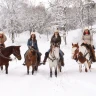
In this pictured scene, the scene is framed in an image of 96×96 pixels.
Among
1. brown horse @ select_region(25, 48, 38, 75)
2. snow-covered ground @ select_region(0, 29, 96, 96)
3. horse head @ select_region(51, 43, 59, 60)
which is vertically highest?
horse head @ select_region(51, 43, 59, 60)

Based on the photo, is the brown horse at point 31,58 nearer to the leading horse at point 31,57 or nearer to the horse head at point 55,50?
the leading horse at point 31,57

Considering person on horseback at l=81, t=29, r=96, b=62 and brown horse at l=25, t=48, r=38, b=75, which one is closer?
brown horse at l=25, t=48, r=38, b=75

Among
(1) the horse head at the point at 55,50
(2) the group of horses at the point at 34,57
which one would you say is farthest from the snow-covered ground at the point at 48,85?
(1) the horse head at the point at 55,50

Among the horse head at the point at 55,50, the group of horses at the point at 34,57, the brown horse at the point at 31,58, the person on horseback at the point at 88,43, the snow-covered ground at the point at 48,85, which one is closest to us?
the snow-covered ground at the point at 48,85

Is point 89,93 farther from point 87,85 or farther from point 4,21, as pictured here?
point 4,21

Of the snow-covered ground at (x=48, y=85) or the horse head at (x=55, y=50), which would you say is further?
the horse head at (x=55, y=50)

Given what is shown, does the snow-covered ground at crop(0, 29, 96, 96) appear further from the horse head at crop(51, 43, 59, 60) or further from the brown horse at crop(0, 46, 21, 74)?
the horse head at crop(51, 43, 59, 60)

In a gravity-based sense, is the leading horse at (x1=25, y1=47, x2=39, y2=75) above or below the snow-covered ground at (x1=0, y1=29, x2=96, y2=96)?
above

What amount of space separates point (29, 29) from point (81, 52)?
5112cm

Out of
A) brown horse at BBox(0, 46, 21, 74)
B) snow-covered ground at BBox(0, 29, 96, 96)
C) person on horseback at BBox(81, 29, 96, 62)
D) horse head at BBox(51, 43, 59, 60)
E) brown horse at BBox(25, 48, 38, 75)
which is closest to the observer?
snow-covered ground at BBox(0, 29, 96, 96)

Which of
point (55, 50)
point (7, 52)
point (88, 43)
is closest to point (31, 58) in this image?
point (7, 52)

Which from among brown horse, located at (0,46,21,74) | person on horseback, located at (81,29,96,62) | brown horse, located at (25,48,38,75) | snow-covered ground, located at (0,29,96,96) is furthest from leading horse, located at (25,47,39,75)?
person on horseback, located at (81,29,96,62)

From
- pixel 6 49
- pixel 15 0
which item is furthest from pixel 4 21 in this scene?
pixel 6 49

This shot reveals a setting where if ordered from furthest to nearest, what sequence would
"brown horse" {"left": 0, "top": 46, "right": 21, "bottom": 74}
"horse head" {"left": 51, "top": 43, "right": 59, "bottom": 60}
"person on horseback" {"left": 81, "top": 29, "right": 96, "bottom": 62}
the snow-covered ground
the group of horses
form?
"person on horseback" {"left": 81, "top": 29, "right": 96, "bottom": 62}, "brown horse" {"left": 0, "top": 46, "right": 21, "bottom": 74}, the group of horses, "horse head" {"left": 51, "top": 43, "right": 59, "bottom": 60}, the snow-covered ground
